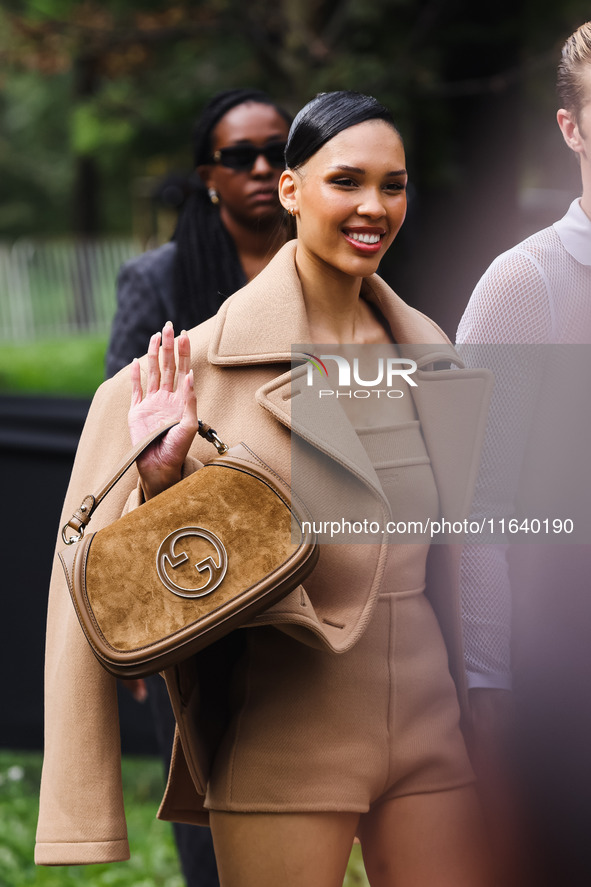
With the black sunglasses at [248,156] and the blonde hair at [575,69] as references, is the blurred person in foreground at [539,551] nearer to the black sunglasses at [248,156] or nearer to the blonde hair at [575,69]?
the blonde hair at [575,69]

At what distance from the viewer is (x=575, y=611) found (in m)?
2.32

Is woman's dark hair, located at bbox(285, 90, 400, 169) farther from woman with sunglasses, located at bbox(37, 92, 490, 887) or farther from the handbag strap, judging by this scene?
the handbag strap

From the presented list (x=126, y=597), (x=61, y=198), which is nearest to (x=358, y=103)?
(x=126, y=597)

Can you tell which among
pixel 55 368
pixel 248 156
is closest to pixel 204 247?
pixel 248 156

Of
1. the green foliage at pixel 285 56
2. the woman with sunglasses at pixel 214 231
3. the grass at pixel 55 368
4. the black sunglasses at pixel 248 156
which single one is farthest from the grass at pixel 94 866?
the grass at pixel 55 368

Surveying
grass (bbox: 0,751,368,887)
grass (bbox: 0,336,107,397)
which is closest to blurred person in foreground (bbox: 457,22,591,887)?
grass (bbox: 0,751,368,887)

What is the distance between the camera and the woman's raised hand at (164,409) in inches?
82.3

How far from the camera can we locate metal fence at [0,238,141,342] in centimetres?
2030

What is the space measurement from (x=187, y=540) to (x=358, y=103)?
2.95 feet

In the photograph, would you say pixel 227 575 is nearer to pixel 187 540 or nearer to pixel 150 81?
pixel 187 540

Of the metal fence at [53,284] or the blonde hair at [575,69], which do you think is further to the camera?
the metal fence at [53,284]

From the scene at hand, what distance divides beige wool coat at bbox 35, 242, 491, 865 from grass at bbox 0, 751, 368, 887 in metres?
2.10

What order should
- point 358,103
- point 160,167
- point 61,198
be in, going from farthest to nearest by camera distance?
point 61,198
point 160,167
point 358,103

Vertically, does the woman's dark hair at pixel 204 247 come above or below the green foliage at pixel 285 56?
below
